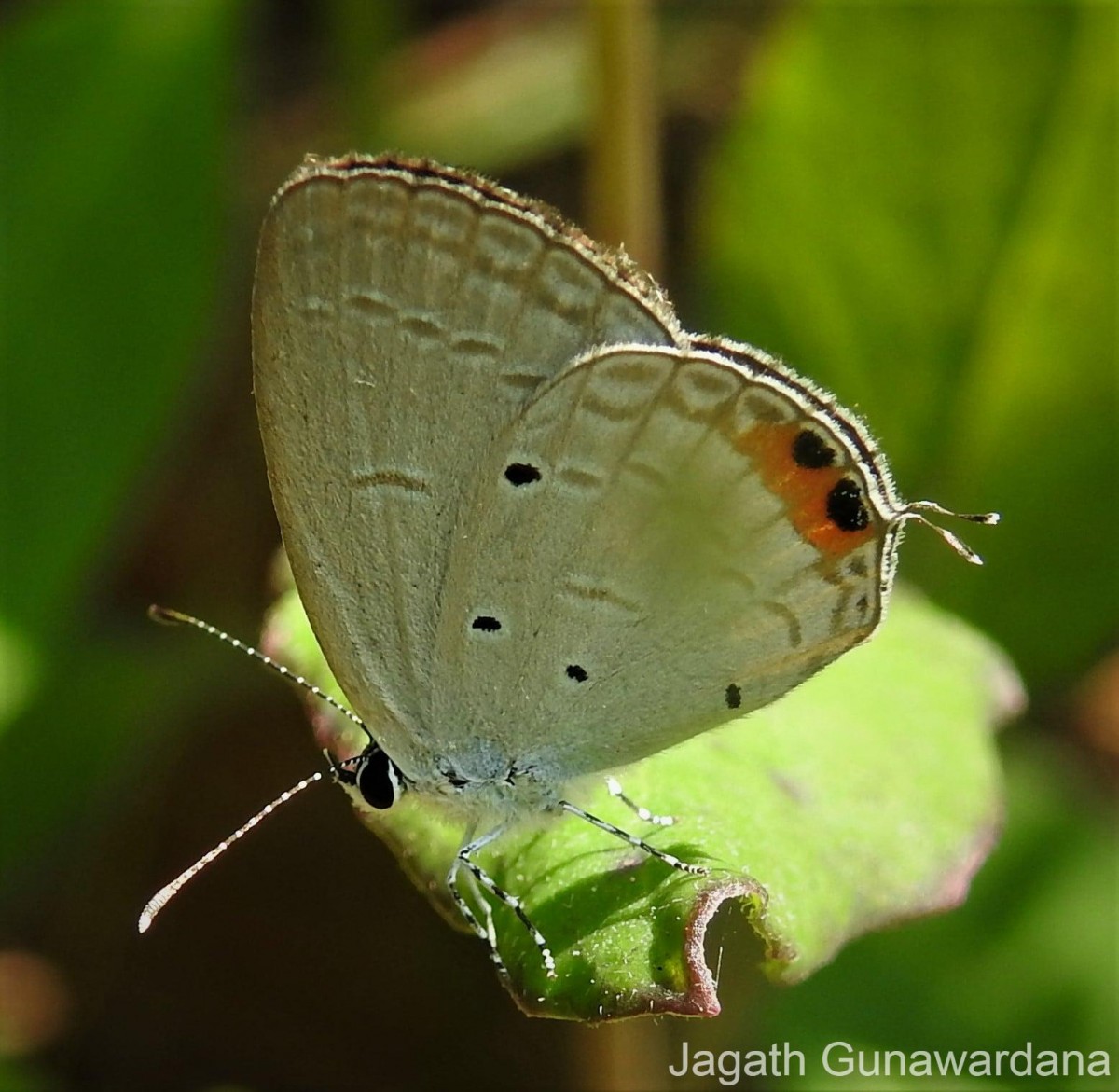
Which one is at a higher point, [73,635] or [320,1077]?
[73,635]

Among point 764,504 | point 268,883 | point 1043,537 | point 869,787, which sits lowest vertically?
point 268,883

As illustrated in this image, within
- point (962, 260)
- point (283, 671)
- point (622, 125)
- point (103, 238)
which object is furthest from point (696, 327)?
point (283, 671)

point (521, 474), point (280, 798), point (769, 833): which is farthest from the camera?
point (280, 798)

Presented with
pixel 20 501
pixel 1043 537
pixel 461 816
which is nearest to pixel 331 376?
pixel 461 816

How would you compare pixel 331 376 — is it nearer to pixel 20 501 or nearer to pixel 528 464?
pixel 528 464

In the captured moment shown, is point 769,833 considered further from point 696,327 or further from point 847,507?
point 696,327

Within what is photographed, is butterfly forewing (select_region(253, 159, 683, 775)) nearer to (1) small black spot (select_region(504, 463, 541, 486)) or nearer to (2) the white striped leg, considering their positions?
(1) small black spot (select_region(504, 463, 541, 486))

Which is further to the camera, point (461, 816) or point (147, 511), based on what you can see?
point (147, 511)
